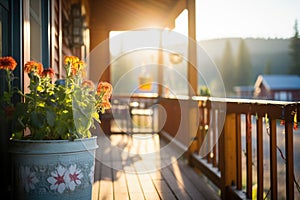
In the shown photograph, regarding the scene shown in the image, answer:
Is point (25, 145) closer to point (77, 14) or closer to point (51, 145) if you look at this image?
point (51, 145)

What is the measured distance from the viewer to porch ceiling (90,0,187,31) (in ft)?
21.7

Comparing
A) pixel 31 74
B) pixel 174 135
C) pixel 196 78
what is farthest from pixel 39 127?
pixel 174 135

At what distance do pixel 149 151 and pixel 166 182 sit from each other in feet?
6.69

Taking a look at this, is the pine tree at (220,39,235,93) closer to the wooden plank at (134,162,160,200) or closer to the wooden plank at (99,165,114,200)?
the wooden plank at (99,165,114,200)

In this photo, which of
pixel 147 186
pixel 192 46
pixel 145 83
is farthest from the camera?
pixel 145 83

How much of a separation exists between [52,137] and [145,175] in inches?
76.9

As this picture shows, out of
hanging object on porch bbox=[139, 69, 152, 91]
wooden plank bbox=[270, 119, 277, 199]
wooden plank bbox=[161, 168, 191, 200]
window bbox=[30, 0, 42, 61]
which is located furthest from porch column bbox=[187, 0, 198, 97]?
hanging object on porch bbox=[139, 69, 152, 91]

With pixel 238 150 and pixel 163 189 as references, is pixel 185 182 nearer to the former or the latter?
pixel 163 189

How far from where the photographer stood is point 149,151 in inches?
220

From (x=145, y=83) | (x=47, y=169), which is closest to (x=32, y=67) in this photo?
(x=47, y=169)

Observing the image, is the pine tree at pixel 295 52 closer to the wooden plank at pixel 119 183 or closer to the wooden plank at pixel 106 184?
the wooden plank at pixel 119 183

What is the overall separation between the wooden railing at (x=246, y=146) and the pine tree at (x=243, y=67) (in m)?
40.4

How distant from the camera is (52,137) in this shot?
2043 millimetres

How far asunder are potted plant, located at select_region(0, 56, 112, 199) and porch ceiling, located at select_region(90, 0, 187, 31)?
3.90 m
